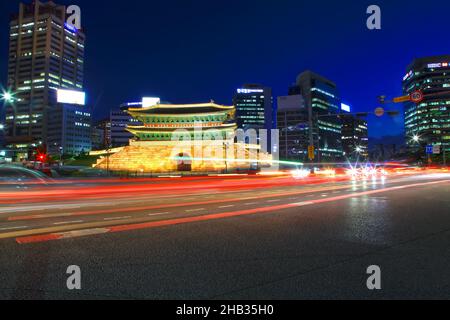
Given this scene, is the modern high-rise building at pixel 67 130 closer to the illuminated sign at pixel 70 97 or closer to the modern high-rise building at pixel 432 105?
the illuminated sign at pixel 70 97

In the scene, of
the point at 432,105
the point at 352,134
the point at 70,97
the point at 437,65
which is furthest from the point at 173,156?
the point at 352,134

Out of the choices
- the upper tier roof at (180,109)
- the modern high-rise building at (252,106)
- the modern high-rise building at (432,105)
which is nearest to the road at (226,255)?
the upper tier roof at (180,109)

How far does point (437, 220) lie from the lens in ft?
29.5

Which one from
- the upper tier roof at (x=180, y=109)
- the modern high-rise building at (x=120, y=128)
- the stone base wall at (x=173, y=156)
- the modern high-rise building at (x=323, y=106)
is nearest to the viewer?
the stone base wall at (x=173, y=156)

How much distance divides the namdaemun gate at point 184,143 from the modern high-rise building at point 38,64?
86.3 metres

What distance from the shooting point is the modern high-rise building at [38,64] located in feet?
463

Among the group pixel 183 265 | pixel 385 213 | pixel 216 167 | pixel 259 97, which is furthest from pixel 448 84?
pixel 183 265

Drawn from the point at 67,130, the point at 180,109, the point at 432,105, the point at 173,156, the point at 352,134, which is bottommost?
the point at 173,156

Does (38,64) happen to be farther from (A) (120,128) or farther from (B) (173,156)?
(B) (173,156)

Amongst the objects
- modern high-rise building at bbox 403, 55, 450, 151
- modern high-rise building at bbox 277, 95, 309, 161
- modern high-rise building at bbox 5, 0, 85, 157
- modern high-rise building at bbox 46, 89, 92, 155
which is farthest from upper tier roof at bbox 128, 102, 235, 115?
modern high-rise building at bbox 403, 55, 450, 151

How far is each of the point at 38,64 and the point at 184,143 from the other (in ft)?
380

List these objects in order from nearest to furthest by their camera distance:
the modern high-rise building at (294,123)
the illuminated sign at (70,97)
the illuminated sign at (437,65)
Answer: the illuminated sign at (70,97)
the illuminated sign at (437,65)
the modern high-rise building at (294,123)

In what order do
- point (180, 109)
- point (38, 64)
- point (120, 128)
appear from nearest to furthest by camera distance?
point (180, 109) → point (38, 64) → point (120, 128)

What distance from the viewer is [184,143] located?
68.9 m
